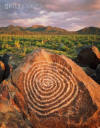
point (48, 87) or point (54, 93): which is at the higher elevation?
point (48, 87)

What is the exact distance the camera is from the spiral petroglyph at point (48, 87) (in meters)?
4.14

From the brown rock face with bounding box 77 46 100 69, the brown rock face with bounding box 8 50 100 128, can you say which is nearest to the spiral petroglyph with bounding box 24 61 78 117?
the brown rock face with bounding box 8 50 100 128

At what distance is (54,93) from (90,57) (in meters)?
6.60

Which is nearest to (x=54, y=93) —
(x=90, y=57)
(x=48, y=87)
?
(x=48, y=87)

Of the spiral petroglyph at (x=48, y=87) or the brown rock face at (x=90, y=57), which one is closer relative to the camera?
the spiral petroglyph at (x=48, y=87)

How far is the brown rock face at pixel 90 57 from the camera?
32.2ft

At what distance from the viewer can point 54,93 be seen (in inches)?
168

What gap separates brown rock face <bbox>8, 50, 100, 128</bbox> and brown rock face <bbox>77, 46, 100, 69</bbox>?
5.57 m

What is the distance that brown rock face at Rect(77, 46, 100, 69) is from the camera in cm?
982

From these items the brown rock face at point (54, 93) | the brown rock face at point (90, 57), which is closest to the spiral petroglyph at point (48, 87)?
the brown rock face at point (54, 93)

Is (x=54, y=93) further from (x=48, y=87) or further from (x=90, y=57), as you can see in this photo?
(x=90, y=57)

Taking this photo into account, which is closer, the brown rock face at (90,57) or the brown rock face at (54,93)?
the brown rock face at (54,93)

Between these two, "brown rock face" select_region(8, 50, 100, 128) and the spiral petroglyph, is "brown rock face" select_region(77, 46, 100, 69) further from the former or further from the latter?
the spiral petroglyph

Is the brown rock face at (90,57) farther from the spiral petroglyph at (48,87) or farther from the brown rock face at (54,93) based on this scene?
the spiral petroglyph at (48,87)
